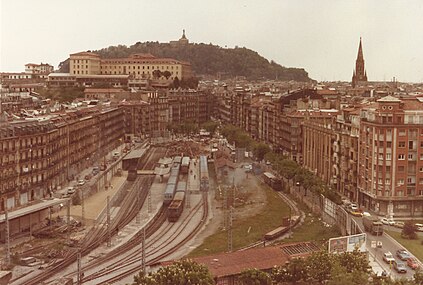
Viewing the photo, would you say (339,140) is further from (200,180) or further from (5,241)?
(5,241)

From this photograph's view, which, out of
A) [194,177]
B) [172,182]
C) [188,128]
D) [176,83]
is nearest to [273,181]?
[172,182]

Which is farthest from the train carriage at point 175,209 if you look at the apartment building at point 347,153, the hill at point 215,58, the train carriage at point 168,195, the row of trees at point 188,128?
the hill at point 215,58

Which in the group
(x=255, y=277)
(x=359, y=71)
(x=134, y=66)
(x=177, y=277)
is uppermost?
(x=134, y=66)

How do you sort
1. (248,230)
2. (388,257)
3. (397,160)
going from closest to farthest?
(388,257) < (248,230) < (397,160)

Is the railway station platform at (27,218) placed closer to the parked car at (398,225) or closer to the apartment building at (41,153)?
the apartment building at (41,153)

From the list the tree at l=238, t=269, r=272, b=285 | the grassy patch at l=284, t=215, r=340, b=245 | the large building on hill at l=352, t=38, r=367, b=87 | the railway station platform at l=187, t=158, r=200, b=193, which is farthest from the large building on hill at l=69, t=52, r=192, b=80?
the tree at l=238, t=269, r=272, b=285

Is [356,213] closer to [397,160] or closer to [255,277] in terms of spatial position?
[397,160]

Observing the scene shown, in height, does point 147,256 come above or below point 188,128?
below

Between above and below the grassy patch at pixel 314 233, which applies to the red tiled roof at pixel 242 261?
above

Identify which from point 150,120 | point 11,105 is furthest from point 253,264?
point 150,120
